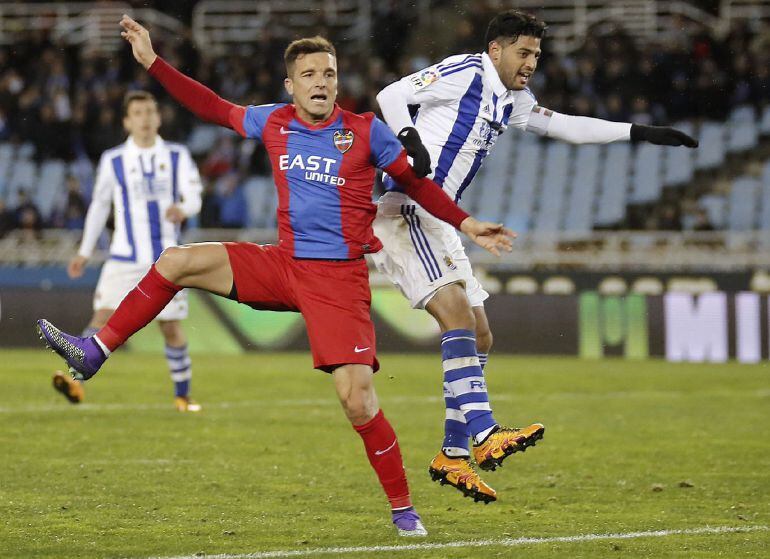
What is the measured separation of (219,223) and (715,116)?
7836mm

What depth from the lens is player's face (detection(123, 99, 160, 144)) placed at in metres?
11.7

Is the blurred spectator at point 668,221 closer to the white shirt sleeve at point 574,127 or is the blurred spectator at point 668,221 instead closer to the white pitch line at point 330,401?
the white pitch line at point 330,401

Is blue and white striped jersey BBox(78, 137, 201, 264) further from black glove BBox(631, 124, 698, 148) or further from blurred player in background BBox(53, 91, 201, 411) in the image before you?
black glove BBox(631, 124, 698, 148)

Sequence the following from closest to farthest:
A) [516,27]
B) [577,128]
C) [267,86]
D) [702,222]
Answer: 1. [516,27]
2. [577,128]
3. [702,222]
4. [267,86]

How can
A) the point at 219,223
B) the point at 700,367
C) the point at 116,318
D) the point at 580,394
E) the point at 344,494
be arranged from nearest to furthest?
the point at 116,318 < the point at 344,494 < the point at 580,394 < the point at 700,367 < the point at 219,223

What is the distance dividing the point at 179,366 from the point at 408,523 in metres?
5.57

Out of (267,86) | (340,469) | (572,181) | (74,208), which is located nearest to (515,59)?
(340,469)

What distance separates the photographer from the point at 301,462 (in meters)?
8.80

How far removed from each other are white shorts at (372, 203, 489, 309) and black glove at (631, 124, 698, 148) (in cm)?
108

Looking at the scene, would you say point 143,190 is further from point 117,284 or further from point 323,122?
point 323,122

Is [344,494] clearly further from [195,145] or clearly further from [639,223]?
[195,145]

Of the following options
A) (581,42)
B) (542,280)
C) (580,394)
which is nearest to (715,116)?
(581,42)

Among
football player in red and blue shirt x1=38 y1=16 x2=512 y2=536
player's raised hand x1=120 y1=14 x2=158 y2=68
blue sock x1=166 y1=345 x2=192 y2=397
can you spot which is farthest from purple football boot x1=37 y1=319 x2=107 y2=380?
blue sock x1=166 y1=345 x2=192 y2=397

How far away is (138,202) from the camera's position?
1192 cm
